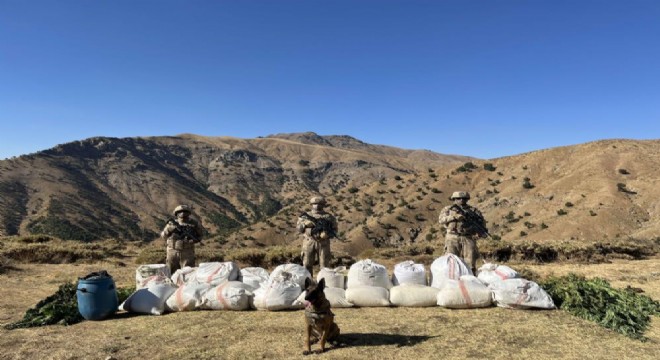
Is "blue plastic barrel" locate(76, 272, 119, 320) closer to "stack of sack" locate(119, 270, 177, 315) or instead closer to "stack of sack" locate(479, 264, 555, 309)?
"stack of sack" locate(119, 270, 177, 315)

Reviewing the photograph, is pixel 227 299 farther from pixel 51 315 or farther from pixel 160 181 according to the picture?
pixel 160 181

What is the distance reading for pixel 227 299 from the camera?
7859 mm

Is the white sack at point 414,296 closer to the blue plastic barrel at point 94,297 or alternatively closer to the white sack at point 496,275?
the white sack at point 496,275

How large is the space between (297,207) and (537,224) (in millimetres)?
28081

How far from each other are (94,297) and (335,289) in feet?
14.5

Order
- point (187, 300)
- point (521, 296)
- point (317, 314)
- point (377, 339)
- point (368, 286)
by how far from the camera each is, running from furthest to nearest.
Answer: point (368, 286), point (187, 300), point (521, 296), point (377, 339), point (317, 314)

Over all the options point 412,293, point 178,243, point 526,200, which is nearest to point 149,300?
point 178,243

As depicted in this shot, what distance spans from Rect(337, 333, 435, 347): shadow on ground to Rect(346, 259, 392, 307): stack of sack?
1.58 meters

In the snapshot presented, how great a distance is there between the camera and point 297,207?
5238cm

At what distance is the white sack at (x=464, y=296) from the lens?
7.66m

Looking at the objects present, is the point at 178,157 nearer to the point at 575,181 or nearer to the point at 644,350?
the point at 575,181

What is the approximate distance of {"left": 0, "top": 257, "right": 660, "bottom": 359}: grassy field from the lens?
18.9ft

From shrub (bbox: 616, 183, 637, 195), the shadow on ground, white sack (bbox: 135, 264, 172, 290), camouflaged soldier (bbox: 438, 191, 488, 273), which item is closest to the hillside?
shrub (bbox: 616, 183, 637, 195)

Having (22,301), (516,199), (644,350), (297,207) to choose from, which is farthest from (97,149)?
(644,350)
